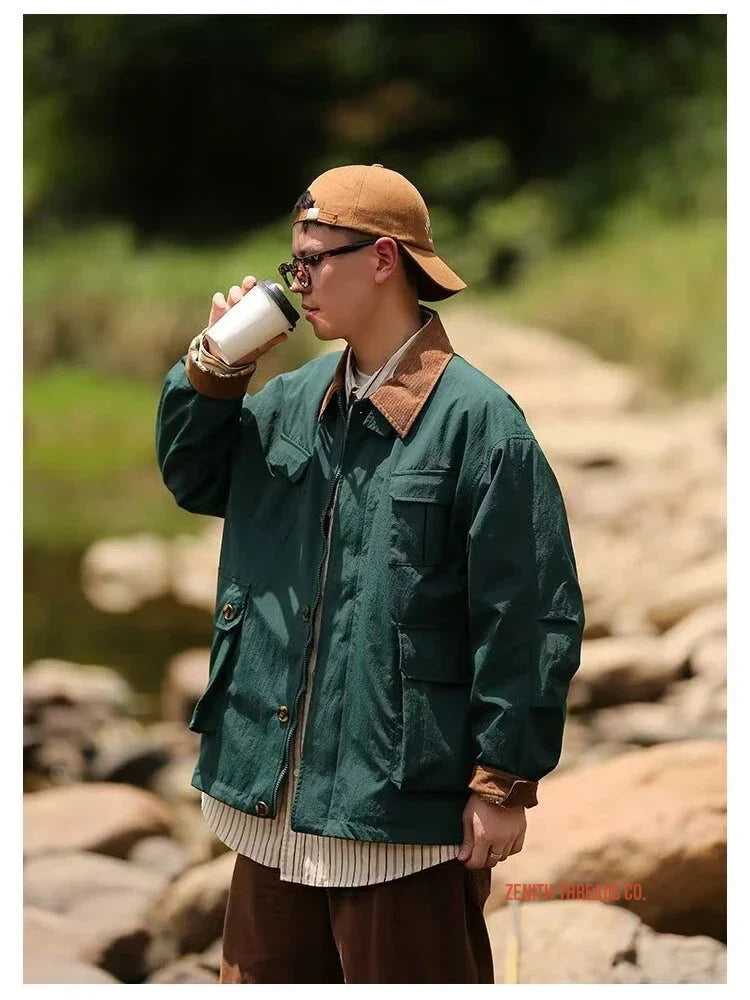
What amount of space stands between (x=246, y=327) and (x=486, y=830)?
810 millimetres

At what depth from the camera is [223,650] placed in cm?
216

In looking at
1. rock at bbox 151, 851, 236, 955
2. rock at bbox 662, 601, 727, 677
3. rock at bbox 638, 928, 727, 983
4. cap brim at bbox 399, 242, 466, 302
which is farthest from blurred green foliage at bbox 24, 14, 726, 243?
cap brim at bbox 399, 242, 466, 302

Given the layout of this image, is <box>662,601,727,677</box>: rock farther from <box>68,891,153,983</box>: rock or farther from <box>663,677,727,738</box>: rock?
<box>68,891,153,983</box>: rock

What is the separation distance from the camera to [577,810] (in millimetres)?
3668

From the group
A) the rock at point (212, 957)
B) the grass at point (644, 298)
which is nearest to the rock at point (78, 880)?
the rock at point (212, 957)

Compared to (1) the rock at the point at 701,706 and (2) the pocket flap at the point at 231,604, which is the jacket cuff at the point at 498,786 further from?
(1) the rock at the point at 701,706

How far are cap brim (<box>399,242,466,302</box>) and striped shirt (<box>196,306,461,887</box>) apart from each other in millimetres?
33

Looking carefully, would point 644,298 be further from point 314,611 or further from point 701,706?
point 314,611

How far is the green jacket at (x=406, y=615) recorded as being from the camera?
1963 mm

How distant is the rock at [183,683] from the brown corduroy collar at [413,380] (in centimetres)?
267

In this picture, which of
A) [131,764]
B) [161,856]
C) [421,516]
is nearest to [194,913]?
[161,856]

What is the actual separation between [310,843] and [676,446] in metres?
3.01

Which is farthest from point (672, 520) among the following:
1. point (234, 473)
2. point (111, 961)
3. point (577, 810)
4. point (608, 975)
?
point (234, 473)

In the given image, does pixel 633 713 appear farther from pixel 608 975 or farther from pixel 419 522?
pixel 419 522
